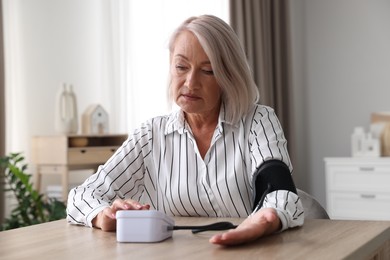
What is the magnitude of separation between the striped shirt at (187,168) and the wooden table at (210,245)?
0.75 feet

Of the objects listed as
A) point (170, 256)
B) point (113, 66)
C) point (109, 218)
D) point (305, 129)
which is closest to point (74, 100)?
point (113, 66)

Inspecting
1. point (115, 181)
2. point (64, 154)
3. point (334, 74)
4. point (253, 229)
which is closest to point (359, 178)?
point (334, 74)

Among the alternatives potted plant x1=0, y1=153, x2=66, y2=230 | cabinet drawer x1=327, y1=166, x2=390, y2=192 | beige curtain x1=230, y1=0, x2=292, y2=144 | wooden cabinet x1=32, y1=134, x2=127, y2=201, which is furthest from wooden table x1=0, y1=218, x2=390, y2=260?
beige curtain x1=230, y1=0, x2=292, y2=144

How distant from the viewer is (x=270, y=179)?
1.60m

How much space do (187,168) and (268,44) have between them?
11.8 ft

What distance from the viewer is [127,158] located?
1.90 m

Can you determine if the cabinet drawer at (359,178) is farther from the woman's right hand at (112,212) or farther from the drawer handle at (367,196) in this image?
the woman's right hand at (112,212)

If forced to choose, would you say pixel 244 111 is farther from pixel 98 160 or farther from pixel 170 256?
pixel 98 160

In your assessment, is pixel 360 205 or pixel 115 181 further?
pixel 360 205

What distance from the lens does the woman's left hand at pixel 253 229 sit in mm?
1234

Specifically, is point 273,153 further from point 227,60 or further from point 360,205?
point 360,205

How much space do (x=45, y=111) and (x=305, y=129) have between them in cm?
231

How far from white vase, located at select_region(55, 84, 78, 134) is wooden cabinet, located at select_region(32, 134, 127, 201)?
0.43 ft

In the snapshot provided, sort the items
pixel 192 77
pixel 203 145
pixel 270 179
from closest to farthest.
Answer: pixel 270 179 < pixel 192 77 < pixel 203 145
